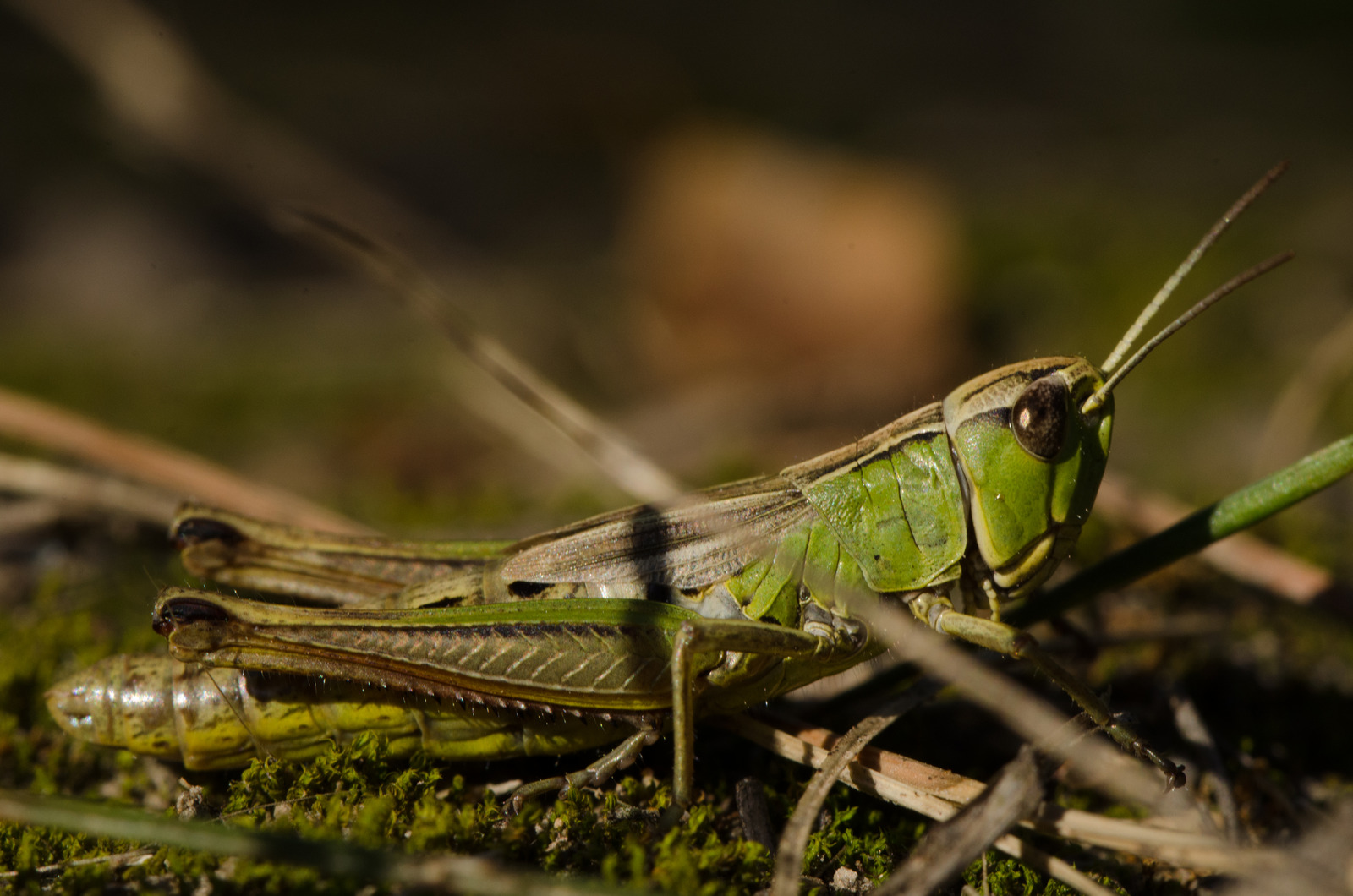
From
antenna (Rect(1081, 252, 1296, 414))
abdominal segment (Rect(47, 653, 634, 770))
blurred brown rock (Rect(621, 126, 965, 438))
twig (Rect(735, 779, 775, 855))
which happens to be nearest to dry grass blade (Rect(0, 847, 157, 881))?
abdominal segment (Rect(47, 653, 634, 770))

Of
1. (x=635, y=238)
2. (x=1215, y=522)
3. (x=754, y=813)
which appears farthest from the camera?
(x=635, y=238)

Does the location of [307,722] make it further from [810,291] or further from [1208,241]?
[810,291]

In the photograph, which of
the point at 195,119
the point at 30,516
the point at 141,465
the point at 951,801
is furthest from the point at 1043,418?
the point at 195,119

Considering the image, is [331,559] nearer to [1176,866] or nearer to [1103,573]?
[1103,573]

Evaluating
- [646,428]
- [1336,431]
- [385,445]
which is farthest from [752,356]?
[1336,431]

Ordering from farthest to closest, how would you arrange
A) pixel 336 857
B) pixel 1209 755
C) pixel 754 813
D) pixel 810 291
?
1. pixel 810 291
2. pixel 1209 755
3. pixel 754 813
4. pixel 336 857

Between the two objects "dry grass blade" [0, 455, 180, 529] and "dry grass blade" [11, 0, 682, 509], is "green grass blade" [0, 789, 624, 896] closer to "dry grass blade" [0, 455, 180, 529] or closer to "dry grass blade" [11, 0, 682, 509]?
"dry grass blade" [0, 455, 180, 529]
